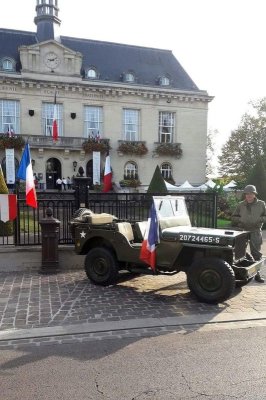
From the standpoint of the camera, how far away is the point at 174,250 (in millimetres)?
6109

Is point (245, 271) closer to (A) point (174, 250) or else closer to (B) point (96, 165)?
(A) point (174, 250)

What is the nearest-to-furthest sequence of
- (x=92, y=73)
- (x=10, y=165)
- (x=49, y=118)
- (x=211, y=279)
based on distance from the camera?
(x=211, y=279) < (x=10, y=165) < (x=49, y=118) < (x=92, y=73)

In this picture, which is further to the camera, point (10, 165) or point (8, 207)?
point (10, 165)

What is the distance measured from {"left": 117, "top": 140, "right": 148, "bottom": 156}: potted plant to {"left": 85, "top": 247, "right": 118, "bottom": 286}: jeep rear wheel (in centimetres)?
2826

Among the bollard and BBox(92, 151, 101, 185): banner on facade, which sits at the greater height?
BBox(92, 151, 101, 185): banner on facade

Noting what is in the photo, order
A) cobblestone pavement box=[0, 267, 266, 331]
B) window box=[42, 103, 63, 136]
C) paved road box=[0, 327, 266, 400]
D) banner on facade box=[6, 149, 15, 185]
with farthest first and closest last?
window box=[42, 103, 63, 136], banner on facade box=[6, 149, 15, 185], cobblestone pavement box=[0, 267, 266, 331], paved road box=[0, 327, 266, 400]

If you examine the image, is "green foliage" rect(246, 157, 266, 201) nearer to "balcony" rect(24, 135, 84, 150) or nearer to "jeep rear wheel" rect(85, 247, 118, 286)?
"jeep rear wheel" rect(85, 247, 118, 286)

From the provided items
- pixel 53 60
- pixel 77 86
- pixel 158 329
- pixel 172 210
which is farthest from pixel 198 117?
pixel 158 329

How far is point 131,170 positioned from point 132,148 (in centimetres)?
236

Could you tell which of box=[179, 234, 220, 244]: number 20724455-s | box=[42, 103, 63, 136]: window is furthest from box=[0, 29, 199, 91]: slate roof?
box=[179, 234, 220, 244]: number 20724455-s

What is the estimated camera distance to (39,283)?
7180 mm

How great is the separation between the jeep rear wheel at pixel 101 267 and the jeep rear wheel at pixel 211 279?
1553 millimetres

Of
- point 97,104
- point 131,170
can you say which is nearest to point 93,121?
point 97,104

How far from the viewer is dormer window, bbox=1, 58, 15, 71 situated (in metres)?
31.7
